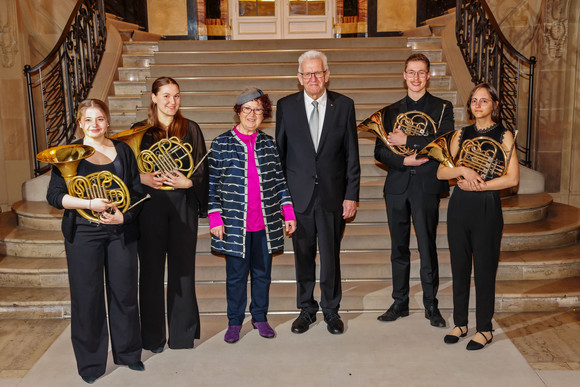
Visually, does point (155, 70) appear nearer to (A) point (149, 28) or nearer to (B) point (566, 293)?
(A) point (149, 28)

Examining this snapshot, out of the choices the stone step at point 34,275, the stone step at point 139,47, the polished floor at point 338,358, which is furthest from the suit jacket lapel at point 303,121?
the stone step at point 139,47

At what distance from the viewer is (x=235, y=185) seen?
415 cm

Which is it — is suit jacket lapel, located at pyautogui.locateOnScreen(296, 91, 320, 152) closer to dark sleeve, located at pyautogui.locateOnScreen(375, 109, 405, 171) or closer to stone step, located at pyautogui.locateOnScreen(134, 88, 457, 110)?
dark sleeve, located at pyautogui.locateOnScreen(375, 109, 405, 171)

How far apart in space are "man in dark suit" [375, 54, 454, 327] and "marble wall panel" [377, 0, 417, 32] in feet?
23.8

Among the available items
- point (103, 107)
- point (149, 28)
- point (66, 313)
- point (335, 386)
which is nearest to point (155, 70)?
point (149, 28)

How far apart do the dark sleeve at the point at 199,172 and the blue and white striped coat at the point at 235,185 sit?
0.05 meters

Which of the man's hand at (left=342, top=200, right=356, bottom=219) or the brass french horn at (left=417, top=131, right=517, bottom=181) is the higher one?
the brass french horn at (left=417, top=131, right=517, bottom=181)

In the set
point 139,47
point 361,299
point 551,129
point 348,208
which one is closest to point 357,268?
point 361,299

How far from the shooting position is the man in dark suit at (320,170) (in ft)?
14.3

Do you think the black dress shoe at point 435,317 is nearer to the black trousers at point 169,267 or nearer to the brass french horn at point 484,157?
the brass french horn at point 484,157

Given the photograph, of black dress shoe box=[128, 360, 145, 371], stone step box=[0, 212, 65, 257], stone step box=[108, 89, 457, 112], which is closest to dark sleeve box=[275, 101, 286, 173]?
black dress shoe box=[128, 360, 145, 371]

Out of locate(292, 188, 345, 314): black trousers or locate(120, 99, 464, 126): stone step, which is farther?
locate(120, 99, 464, 126): stone step

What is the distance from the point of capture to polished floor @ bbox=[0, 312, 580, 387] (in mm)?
3777

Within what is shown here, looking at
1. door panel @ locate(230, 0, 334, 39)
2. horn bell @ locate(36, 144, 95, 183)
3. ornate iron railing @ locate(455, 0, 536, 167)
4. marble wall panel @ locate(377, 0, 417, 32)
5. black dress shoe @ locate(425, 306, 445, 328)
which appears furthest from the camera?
door panel @ locate(230, 0, 334, 39)
